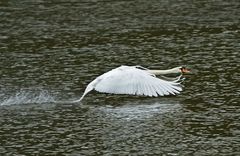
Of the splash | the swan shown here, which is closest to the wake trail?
the splash

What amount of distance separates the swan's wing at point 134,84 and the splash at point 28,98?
1.30 metres

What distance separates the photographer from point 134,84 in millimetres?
14258

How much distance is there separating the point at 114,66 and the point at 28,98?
3.32 metres

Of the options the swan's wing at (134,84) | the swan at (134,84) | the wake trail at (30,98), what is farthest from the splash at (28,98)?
the swan's wing at (134,84)

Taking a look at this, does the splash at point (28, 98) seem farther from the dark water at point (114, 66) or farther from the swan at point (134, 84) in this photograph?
the swan at point (134, 84)


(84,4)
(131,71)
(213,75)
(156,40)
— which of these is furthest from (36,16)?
(131,71)

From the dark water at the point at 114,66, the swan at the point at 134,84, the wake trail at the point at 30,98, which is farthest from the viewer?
the wake trail at the point at 30,98

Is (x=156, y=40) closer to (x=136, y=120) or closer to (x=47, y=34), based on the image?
(x=47, y=34)

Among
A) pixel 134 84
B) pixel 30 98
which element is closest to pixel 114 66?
pixel 30 98

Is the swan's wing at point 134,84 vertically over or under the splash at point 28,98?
over

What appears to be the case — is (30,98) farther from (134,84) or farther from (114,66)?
(114,66)

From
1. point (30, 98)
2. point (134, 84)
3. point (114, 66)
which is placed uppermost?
point (134, 84)

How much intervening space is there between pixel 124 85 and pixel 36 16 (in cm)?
1202

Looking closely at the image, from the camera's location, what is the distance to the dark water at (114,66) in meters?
12.2
